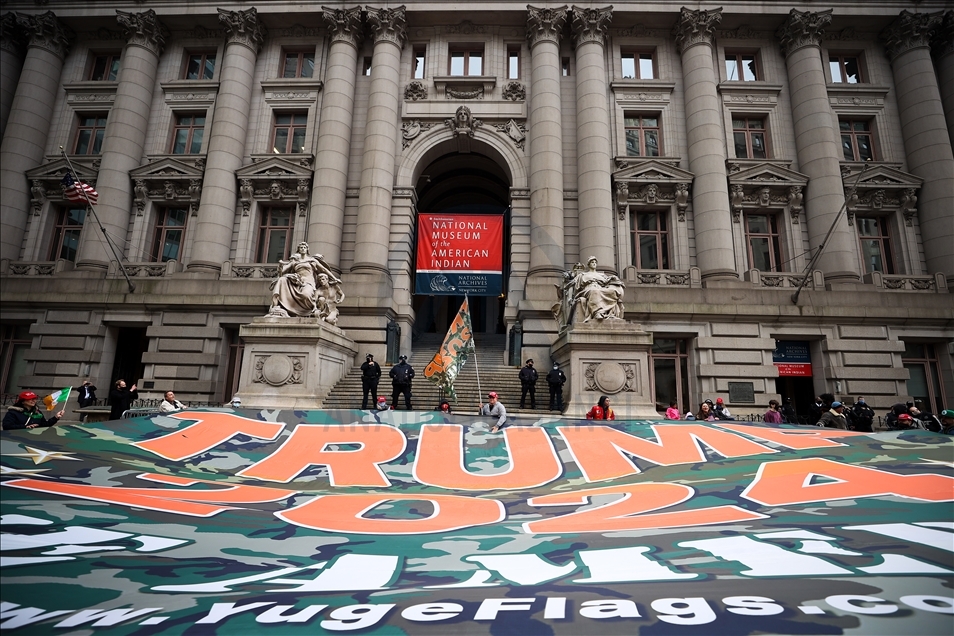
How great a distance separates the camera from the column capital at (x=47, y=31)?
2867 centimetres

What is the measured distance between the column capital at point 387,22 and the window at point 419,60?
5.79 feet

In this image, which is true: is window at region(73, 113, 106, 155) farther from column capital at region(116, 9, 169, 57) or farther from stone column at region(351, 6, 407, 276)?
stone column at region(351, 6, 407, 276)

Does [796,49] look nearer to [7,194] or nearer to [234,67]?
[234,67]

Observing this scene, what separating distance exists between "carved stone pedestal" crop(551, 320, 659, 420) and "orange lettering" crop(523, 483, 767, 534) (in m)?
9.22

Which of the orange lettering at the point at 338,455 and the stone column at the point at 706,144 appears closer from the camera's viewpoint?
the orange lettering at the point at 338,455

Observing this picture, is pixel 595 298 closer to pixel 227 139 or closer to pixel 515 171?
pixel 515 171

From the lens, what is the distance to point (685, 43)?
93.8 feet

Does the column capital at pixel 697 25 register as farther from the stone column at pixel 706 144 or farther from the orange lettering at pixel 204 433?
the orange lettering at pixel 204 433

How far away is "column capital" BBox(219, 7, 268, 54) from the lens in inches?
1123

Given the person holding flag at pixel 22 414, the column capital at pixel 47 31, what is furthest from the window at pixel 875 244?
the column capital at pixel 47 31

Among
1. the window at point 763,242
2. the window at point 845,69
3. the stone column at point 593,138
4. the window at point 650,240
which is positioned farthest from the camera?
the window at point 845,69

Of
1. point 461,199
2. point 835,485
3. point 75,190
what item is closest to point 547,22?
point 461,199

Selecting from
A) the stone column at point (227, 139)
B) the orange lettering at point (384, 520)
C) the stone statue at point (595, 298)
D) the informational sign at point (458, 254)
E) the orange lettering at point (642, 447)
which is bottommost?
the orange lettering at point (384, 520)

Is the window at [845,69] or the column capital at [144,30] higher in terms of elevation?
the column capital at [144,30]
